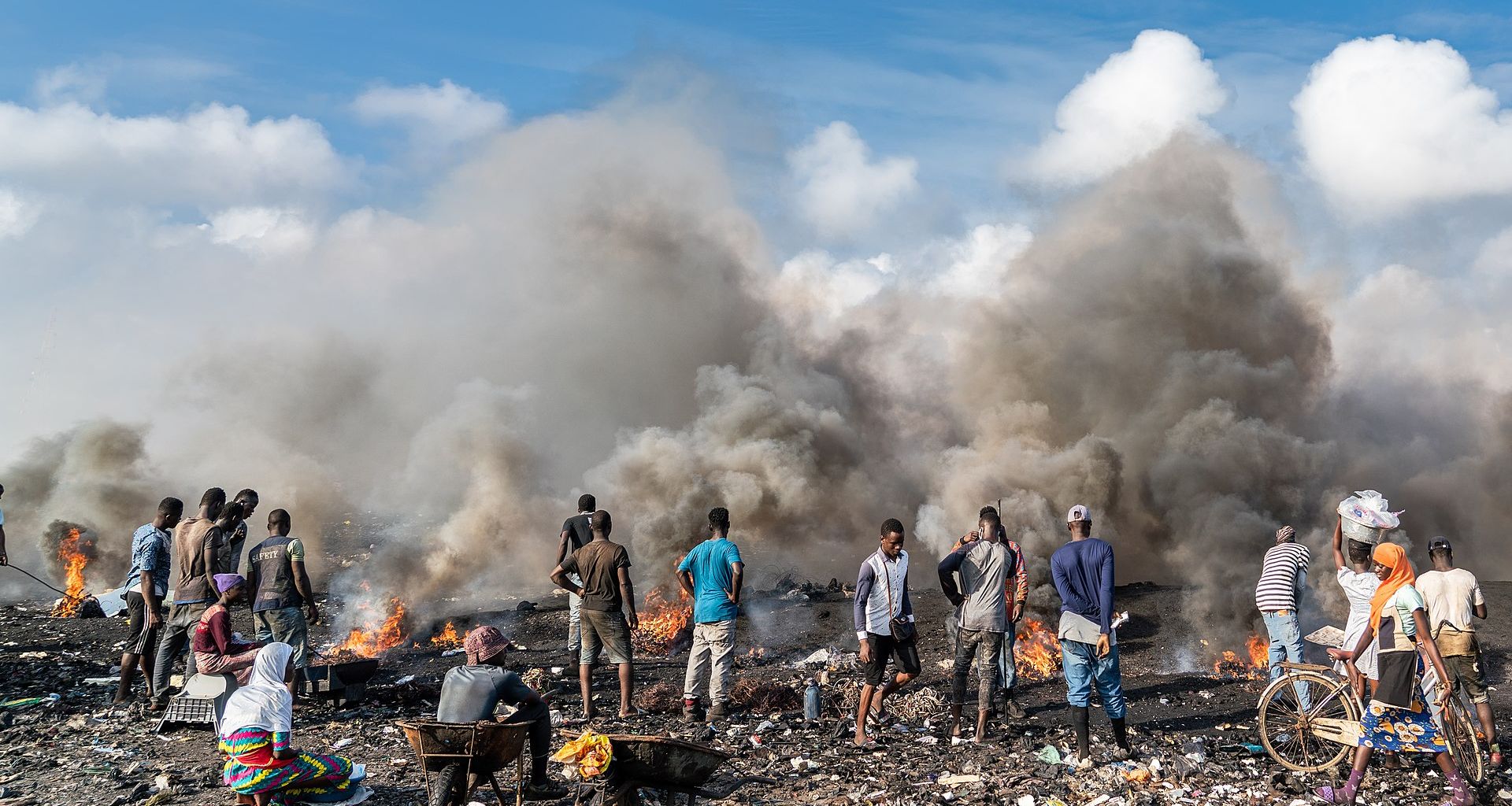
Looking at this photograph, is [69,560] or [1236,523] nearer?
[1236,523]

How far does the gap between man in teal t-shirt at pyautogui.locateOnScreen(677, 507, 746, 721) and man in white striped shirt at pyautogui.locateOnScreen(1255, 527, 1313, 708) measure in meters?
4.72

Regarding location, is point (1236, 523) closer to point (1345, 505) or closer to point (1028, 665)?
point (1028, 665)

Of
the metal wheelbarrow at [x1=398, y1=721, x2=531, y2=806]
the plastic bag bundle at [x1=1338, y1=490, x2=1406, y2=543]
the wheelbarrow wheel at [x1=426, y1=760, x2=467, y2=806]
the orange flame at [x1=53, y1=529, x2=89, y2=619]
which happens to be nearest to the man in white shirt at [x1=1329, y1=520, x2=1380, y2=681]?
the plastic bag bundle at [x1=1338, y1=490, x2=1406, y2=543]

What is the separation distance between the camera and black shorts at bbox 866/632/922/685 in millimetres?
8219

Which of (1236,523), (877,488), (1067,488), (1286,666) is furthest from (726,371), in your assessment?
(1286,666)

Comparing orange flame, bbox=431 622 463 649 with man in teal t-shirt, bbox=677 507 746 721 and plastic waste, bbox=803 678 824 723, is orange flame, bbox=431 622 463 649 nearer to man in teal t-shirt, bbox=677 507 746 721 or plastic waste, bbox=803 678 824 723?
man in teal t-shirt, bbox=677 507 746 721

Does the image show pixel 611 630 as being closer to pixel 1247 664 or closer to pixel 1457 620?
pixel 1457 620

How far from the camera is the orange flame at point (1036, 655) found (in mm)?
11633

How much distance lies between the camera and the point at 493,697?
5.83m

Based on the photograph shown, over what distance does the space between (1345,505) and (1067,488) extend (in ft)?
54.1

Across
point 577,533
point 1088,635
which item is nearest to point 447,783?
point 1088,635

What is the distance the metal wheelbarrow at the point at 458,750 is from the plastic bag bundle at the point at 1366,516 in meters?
6.54

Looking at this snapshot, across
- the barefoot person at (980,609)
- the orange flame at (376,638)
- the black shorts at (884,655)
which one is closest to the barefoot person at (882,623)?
the black shorts at (884,655)

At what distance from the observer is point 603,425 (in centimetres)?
4081
